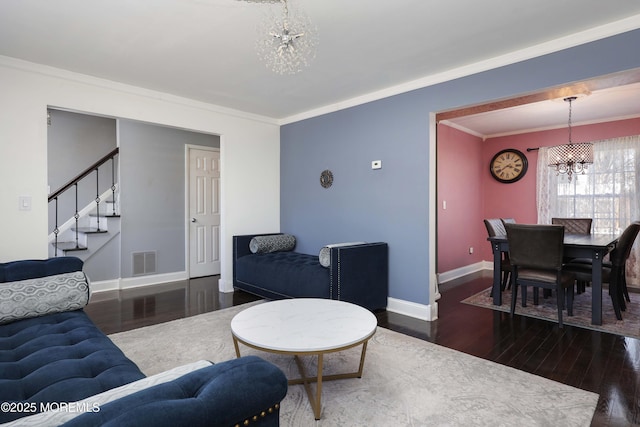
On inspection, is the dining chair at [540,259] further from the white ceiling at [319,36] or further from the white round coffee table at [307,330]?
the white round coffee table at [307,330]

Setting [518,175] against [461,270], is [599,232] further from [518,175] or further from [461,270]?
[461,270]

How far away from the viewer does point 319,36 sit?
8.46 ft

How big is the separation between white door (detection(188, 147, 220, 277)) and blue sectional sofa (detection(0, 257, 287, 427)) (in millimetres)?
3047

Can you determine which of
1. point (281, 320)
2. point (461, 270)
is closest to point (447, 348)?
point (281, 320)

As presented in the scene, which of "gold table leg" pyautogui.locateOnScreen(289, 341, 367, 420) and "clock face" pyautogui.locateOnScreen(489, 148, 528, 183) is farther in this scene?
"clock face" pyautogui.locateOnScreen(489, 148, 528, 183)

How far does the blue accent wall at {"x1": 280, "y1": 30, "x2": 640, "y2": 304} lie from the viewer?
2.67m

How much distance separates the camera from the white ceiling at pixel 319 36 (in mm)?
2221

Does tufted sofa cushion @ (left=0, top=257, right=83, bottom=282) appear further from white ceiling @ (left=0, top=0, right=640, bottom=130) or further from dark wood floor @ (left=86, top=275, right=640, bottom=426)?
white ceiling @ (left=0, top=0, right=640, bottom=130)

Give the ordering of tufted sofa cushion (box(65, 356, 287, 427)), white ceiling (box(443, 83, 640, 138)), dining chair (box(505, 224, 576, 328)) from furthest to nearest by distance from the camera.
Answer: white ceiling (box(443, 83, 640, 138)) < dining chair (box(505, 224, 576, 328)) < tufted sofa cushion (box(65, 356, 287, 427))

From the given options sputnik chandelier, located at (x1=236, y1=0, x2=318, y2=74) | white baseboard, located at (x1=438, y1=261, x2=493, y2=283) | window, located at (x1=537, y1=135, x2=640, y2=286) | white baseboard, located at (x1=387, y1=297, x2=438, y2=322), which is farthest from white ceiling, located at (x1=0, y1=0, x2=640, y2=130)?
window, located at (x1=537, y1=135, x2=640, y2=286)

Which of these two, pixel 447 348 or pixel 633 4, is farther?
pixel 447 348

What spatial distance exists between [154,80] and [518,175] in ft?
19.1

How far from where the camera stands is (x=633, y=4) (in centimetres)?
218

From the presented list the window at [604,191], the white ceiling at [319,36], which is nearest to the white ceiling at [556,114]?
the window at [604,191]
